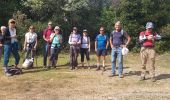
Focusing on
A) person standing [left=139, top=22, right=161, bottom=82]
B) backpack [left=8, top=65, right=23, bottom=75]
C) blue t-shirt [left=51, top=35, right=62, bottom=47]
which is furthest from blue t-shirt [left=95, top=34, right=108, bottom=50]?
backpack [left=8, top=65, right=23, bottom=75]

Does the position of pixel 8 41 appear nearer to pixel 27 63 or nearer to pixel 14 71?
pixel 14 71

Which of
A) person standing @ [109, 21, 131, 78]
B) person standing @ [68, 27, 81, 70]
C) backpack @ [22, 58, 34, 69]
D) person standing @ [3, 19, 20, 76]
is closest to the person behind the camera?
person standing @ [109, 21, 131, 78]

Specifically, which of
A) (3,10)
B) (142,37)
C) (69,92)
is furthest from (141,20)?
(69,92)

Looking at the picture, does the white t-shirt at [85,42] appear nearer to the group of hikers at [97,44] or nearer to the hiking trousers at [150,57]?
the group of hikers at [97,44]

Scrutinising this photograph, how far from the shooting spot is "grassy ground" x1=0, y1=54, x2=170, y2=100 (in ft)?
40.1

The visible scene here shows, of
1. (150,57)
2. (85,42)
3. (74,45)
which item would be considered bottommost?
(150,57)

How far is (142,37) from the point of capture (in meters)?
14.3

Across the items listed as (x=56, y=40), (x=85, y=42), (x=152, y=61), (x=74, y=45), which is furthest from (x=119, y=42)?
(x=56, y=40)

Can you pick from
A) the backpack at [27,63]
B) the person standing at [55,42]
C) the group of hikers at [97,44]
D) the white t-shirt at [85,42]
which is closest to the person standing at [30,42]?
the group of hikers at [97,44]

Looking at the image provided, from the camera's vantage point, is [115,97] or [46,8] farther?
[46,8]

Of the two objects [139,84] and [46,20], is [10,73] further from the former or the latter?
[46,20]

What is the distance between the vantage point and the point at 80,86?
13703 mm

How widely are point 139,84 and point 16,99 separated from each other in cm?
419

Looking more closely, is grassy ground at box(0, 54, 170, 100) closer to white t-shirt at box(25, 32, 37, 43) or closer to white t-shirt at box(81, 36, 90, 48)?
white t-shirt at box(81, 36, 90, 48)
